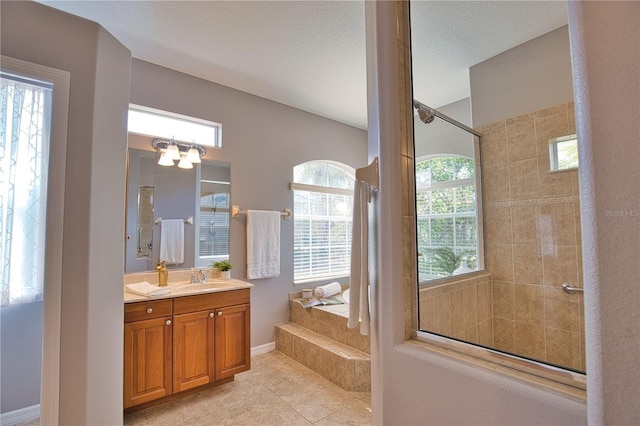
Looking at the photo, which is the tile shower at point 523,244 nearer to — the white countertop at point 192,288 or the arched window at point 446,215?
the arched window at point 446,215

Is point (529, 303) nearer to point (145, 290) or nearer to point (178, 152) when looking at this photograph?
point (145, 290)

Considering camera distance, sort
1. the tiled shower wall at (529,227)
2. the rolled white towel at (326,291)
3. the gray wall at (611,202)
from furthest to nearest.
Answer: the rolled white towel at (326,291) < the tiled shower wall at (529,227) < the gray wall at (611,202)

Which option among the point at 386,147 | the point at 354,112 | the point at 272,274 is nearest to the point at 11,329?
the point at 272,274

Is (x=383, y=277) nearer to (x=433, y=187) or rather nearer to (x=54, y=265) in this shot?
(x=433, y=187)

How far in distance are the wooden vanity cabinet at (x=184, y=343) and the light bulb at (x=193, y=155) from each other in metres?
1.31

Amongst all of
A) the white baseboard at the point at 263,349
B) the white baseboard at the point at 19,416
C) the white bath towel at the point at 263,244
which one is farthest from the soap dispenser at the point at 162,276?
the white baseboard at the point at 263,349

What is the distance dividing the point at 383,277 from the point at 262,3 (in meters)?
2.00

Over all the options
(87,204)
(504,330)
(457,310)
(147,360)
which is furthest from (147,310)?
(504,330)

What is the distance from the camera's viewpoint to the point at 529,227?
181 cm

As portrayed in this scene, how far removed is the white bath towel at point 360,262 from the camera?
1.22 metres

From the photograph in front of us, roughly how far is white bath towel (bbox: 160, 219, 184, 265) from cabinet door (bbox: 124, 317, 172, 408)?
717 millimetres

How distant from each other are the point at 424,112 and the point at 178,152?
227cm

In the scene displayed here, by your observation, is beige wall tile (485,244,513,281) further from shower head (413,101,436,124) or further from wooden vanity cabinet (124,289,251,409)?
wooden vanity cabinet (124,289,251,409)

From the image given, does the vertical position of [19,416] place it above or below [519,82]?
below
